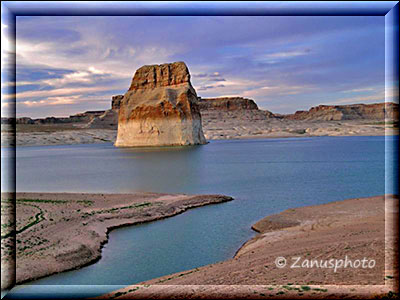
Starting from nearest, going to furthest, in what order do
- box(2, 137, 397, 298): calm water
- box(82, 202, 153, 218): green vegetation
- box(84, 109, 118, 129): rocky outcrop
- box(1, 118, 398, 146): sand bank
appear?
1. box(2, 137, 397, 298): calm water
2. box(82, 202, 153, 218): green vegetation
3. box(1, 118, 398, 146): sand bank
4. box(84, 109, 118, 129): rocky outcrop

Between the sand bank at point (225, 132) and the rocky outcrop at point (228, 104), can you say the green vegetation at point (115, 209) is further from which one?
the rocky outcrop at point (228, 104)

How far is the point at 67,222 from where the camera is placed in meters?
14.4

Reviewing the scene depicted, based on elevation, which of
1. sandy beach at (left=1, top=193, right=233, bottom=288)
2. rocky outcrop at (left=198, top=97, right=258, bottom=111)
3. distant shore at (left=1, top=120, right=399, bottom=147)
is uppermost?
rocky outcrop at (left=198, top=97, right=258, bottom=111)

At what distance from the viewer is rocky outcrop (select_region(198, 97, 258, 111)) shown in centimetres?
16850

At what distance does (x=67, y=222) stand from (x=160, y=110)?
47541 millimetres

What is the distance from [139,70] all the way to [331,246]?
61.7 metres

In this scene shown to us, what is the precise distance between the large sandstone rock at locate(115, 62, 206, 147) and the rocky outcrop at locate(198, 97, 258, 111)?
103 meters

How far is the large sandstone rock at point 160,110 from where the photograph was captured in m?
61.5

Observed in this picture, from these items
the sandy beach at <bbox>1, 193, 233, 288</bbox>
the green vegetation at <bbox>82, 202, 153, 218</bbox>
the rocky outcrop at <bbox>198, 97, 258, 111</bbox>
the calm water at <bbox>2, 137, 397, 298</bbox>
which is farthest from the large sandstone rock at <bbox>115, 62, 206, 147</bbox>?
the rocky outcrop at <bbox>198, 97, 258, 111</bbox>

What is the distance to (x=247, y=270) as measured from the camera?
322 inches

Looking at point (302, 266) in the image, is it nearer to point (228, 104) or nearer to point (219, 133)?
point (219, 133)

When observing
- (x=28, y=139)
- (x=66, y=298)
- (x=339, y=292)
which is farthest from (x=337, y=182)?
(x=28, y=139)

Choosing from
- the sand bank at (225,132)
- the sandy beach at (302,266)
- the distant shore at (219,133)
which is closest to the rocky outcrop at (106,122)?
the sand bank at (225,132)

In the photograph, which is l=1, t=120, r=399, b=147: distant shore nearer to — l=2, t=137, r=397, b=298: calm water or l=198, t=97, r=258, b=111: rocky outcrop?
l=198, t=97, r=258, b=111: rocky outcrop
